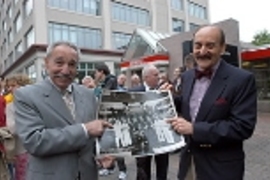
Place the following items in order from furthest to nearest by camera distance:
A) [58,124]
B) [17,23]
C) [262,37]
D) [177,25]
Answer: [262,37], [177,25], [17,23], [58,124]

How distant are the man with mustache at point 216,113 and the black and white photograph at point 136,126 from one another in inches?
3.6

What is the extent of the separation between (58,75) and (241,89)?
105 centimetres

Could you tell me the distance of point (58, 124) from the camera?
5.94 ft

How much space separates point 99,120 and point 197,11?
148ft

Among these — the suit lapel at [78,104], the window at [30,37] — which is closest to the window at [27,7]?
the window at [30,37]

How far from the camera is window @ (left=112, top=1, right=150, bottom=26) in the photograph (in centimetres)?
3155

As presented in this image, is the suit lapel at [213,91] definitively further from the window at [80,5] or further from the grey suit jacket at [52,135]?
the window at [80,5]

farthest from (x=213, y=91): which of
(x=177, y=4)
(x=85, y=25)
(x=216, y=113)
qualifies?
(x=177, y=4)

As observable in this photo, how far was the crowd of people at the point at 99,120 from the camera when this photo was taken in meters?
1.76

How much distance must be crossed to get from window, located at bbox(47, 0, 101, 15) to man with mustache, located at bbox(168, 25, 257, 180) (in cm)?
2651

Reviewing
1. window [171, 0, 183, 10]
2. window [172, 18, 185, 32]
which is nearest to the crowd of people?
window [172, 18, 185, 32]

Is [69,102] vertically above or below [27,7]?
below

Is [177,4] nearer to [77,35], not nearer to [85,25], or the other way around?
[85,25]

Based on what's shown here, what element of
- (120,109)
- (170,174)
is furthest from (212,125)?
(170,174)
